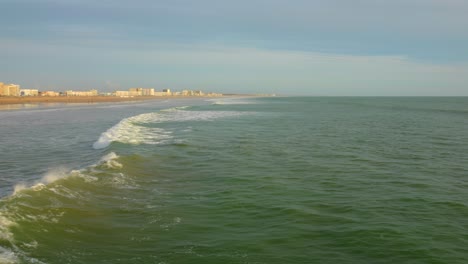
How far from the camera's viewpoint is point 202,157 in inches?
666

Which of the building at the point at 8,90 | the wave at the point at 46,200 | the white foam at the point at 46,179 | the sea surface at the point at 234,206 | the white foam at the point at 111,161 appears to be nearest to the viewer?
the sea surface at the point at 234,206

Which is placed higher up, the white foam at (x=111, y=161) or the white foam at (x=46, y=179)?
the white foam at (x=111, y=161)

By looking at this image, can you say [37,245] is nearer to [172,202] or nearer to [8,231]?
[8,231]

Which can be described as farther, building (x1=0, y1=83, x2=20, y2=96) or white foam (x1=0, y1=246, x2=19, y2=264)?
building (x1=0, y1=83, x2=20, y2=96)

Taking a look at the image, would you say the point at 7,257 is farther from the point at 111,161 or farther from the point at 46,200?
the point at 111,161

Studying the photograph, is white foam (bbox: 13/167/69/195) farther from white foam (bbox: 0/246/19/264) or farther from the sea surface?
white foam (bbox: 0/246/19/264)

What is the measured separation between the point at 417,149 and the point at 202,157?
32.9 ft

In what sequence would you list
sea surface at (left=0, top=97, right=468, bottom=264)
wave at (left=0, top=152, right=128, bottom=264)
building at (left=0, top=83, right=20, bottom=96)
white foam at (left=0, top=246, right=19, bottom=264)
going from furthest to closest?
building at (left=0, top=83, right=20, bottom=96) < wave at (left=0, top=152, right=128, bottom=264) < sea surface at (left=0, top=97, right=468, bottom=264) < white foam at (left=0, top=246, right=19, bottom=264)

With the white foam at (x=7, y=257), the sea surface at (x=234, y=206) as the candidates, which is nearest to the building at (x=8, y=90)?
the sea surface at (x=234, y=206)

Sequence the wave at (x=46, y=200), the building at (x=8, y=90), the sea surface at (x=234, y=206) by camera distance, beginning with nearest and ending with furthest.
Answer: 1. the sea surface at (x=234, y=206)
2. the wave at (x=46, y=200)
3. the building at (x=8, y=90)

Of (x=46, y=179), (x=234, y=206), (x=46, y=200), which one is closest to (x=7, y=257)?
(x=46, y=200)

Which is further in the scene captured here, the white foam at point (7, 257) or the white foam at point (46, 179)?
the white foam at point (46, 179)

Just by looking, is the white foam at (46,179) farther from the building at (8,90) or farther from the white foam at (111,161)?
the building at (8,90)

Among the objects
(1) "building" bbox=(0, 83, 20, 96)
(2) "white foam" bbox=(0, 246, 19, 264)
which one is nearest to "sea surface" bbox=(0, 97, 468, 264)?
(2) "white foam" bbox=(0, 246, 19, 264)
